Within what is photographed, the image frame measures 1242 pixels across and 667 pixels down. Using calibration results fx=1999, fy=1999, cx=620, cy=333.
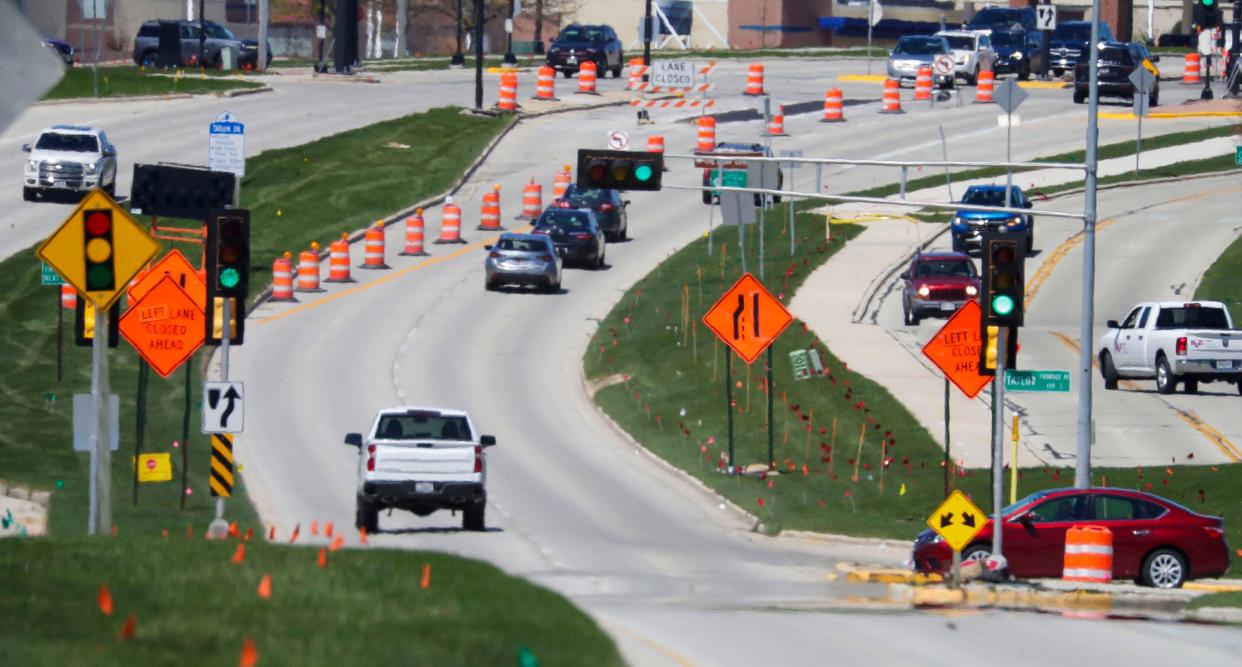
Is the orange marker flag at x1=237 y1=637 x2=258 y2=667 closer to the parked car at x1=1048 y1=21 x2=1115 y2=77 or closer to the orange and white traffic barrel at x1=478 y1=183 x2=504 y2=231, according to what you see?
the orange and white traffic barrel at x1=478 y1=183 x2=504 y2=231

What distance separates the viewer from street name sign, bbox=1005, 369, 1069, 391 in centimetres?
2362

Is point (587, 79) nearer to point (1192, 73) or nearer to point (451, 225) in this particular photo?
point (451, 225)

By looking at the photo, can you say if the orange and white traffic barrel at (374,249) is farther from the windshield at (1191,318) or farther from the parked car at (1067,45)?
the parked car at (1067,45)

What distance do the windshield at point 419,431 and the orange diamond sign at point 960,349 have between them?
6.31 meters

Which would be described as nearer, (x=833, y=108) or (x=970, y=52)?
(x=833, y=108)

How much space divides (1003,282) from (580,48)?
58944 mm

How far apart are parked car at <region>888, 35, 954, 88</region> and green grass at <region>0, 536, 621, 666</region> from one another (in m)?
62.1

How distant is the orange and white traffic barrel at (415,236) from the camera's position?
51.8m

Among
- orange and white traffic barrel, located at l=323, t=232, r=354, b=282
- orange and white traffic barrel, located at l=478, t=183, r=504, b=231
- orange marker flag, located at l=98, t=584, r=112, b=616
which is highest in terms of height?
orange and white traffic barrel, located at l=478, t=183, r=504, b=231

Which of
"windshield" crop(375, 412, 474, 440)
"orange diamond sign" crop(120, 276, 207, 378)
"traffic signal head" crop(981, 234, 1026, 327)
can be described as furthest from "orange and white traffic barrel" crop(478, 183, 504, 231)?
"traffic signal head" crop(981, 234, 1026, 327)

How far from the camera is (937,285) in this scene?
41.9 m

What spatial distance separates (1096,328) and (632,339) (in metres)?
9.85

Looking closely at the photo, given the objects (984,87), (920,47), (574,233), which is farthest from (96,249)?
(920,47)

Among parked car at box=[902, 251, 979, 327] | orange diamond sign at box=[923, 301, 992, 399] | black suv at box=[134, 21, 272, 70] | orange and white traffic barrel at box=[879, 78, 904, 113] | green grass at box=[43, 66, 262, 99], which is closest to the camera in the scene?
orange diamond sign at box=[923, 301, 992, 399]
